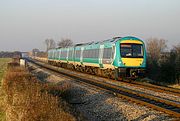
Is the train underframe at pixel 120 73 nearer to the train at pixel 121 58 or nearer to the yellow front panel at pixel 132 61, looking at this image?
the train at pixel 121 58

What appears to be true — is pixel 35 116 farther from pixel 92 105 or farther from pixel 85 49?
pixel 85 49

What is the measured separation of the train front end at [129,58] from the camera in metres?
20.1

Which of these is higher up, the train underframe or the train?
the train

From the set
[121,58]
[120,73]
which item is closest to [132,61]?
[121,58]

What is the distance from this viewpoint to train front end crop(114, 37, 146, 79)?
66.0 feet

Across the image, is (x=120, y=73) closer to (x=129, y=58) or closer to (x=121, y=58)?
(x=121, y=58)

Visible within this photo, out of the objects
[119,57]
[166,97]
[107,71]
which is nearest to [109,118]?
[166,97]

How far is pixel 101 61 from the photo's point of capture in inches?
938

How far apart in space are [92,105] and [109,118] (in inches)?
98.2

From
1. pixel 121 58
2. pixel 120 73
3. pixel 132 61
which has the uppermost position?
pixel 121 58

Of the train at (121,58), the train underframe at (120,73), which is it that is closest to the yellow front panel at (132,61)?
the train at (121,58)

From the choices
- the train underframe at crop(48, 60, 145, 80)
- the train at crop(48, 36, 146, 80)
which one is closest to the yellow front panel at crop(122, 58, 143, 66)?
the train at crop(48, 36, 146, 80)

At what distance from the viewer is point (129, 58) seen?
20312 millimetres

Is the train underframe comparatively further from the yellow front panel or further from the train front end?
the yellow front panel
